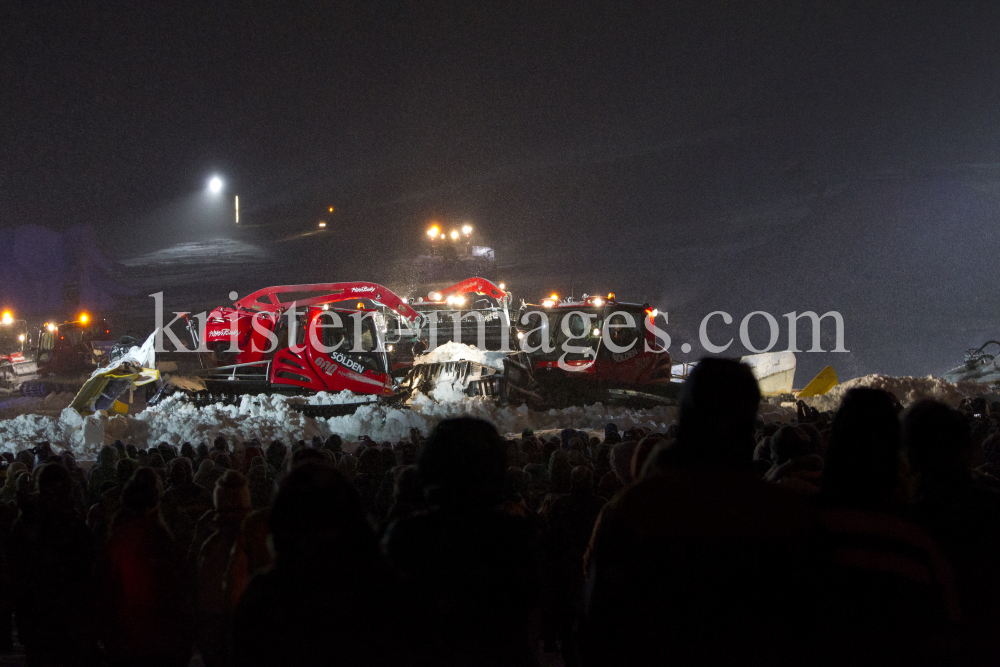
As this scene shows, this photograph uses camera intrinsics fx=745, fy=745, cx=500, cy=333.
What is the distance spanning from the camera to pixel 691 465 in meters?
2.20

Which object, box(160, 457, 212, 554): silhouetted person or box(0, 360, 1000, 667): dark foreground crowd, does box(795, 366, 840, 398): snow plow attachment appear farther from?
box(0, 360, 1000, 667): dark foreground crowd

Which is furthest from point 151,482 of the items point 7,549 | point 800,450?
point 800,450

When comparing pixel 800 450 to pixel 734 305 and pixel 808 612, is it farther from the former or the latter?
pixel 734 305

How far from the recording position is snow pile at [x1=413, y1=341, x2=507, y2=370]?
52.7 ft

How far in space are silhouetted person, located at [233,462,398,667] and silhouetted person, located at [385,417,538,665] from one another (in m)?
0.21

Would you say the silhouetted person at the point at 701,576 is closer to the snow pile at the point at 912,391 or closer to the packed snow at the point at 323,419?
the packed snow at the point at 323,419

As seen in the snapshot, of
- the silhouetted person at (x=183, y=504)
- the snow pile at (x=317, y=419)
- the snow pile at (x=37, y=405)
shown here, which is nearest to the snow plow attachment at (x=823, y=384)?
the snow pile at (x=317, y=419)

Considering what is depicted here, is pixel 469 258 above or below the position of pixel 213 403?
above

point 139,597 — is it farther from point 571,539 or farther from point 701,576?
point 701,576

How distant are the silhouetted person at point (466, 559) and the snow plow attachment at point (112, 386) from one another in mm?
13381

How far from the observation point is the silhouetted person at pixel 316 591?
2133 millimetres

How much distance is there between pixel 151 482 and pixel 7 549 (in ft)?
3.46

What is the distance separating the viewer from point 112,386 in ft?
46.8

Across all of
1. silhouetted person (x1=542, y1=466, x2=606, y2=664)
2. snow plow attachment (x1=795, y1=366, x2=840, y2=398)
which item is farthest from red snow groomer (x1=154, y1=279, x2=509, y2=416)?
silhouetted person (x1=542, y1=466, x2=606, y2=664)
